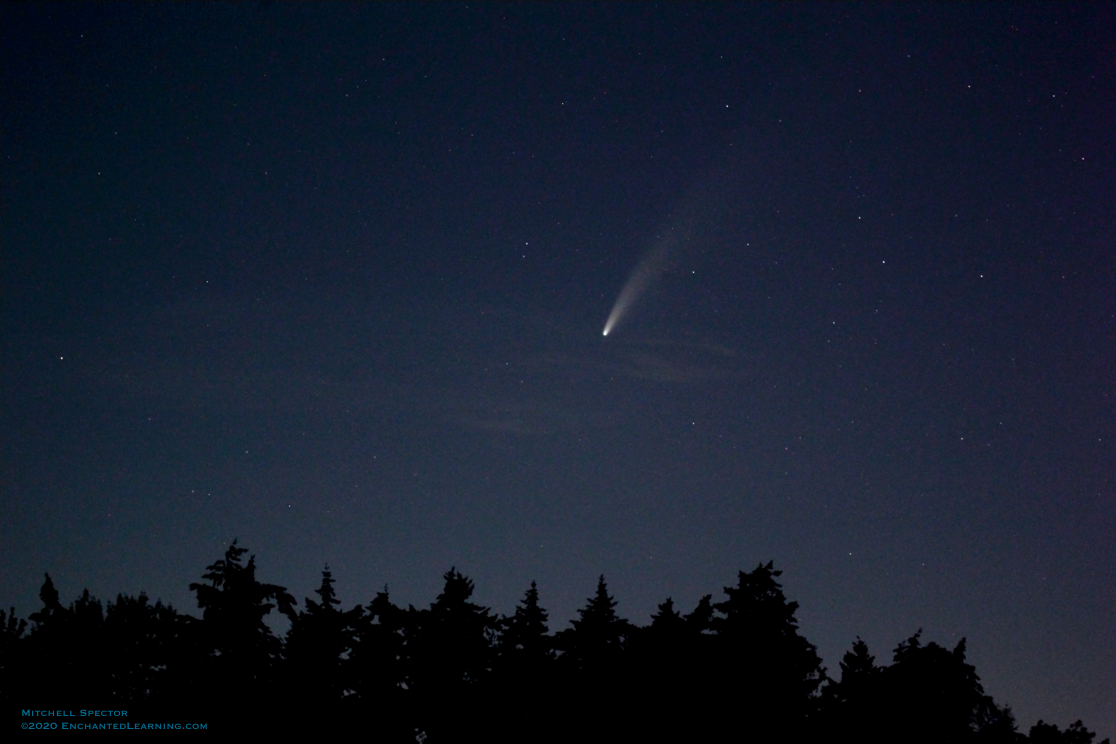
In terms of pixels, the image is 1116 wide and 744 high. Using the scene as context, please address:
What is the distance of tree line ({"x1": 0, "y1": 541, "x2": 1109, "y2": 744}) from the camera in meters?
18.8

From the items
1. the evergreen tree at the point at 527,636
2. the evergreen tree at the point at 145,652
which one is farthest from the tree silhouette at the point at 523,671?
the evergreen tree at the point at 145,652

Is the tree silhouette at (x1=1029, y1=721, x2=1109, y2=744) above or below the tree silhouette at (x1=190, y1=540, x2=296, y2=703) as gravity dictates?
below

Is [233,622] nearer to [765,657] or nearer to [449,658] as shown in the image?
[449,658]

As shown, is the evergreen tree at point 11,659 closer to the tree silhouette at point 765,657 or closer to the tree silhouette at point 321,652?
the tree silhouette at point 321,652

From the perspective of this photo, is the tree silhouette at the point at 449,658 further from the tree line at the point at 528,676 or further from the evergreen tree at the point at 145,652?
the evergreen tree at the point at 145,652

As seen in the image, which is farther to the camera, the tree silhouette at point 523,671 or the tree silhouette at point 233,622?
the tree silhouette at point 523,671

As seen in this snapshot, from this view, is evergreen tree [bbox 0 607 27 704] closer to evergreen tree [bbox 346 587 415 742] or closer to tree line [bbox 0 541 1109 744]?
tree line [bbox 0 541 1109 744]

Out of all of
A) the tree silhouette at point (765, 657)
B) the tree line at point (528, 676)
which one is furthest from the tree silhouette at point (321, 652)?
the tree silhouette at point (765, 657)

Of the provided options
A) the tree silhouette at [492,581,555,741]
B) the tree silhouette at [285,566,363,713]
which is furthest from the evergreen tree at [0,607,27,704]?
the tree silhouette at [492,581,555,741]

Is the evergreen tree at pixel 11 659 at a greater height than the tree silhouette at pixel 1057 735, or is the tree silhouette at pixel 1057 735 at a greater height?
the evergreen tree at pixel 11 659

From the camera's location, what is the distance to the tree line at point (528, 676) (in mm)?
18797

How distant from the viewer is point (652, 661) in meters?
22.6

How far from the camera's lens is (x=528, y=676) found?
78.1 feet

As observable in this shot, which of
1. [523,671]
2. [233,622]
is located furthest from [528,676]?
[233,622]
